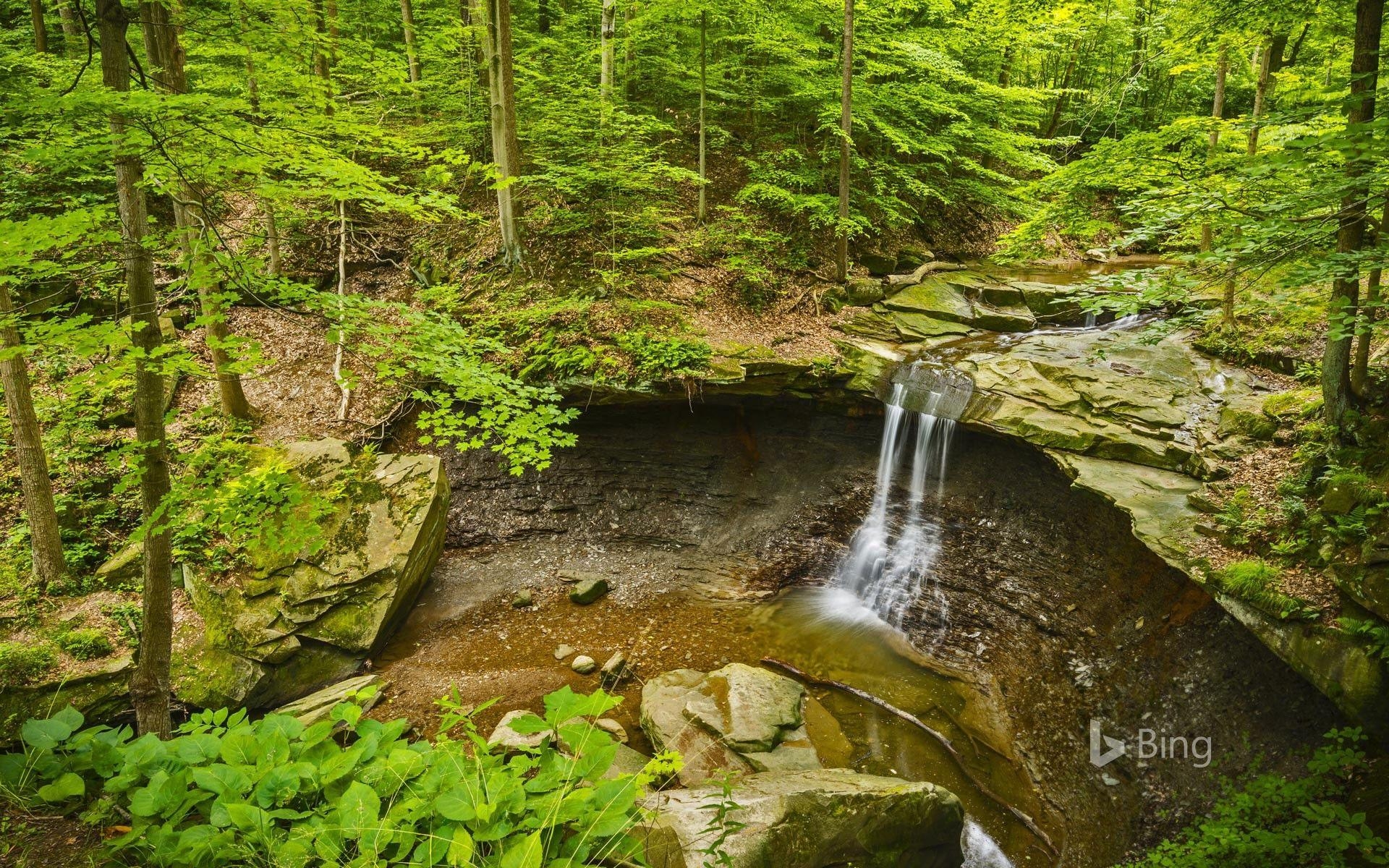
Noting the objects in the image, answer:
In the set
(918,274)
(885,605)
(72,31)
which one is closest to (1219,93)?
(918,274)

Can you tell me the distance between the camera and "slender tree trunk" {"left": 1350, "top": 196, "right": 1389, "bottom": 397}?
5.03 m

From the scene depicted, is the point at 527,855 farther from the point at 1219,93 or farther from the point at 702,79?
the point at 1219,93

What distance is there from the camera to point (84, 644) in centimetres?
606

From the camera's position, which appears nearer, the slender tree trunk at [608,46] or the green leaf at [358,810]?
the green leaf at [358,810]

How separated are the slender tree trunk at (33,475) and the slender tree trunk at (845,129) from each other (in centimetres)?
1204

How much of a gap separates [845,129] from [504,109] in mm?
6252

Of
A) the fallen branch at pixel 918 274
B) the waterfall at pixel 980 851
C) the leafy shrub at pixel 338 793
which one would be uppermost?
the fallen branch at pixel 918 274

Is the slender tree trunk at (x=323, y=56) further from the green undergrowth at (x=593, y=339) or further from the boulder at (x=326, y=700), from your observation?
the boulder at (x=326, y=700)

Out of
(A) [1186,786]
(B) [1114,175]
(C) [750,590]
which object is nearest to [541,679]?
(C) [750,590]

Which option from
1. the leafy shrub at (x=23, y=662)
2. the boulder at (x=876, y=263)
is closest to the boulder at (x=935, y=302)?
the boulder at (x=876, y=263)

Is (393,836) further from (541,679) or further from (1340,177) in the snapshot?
(1340,177)

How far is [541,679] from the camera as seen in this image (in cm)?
703

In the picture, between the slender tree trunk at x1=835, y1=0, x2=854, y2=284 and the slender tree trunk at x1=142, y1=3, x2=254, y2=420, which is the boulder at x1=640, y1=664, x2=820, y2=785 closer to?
the slender tree trunk at x1=142, y1=3, x2=254, y2=420

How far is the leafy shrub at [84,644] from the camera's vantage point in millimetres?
6012
